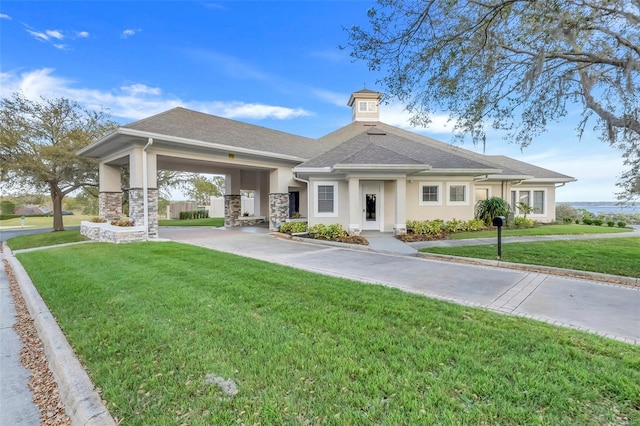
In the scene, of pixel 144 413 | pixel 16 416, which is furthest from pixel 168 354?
pixel 16 416

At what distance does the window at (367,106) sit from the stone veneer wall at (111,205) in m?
16.4

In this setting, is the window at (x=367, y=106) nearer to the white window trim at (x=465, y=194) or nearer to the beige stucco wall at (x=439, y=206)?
the beige stucco wall at (x=439, y=206)

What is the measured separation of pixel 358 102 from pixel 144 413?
22.7m

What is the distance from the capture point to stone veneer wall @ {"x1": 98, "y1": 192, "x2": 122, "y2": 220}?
553 inches

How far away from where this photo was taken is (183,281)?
5543 millimetres

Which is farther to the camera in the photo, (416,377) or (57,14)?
(57,14)

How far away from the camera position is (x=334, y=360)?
2.75 m

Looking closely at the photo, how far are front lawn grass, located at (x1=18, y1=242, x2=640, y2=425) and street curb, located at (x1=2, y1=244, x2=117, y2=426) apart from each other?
80mm

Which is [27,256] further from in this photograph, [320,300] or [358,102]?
[358,102]

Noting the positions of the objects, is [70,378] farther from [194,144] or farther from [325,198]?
[325,198]

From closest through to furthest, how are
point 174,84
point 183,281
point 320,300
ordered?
point 320,300 < point 183,281 < point 174,84

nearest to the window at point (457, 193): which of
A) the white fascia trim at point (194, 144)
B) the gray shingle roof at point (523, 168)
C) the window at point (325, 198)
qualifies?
the gray shingle roof at point (523, 168)

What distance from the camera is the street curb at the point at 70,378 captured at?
221cm

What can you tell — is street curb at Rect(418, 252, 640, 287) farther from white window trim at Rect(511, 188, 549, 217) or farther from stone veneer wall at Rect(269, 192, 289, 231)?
white window trim at Rect(511, 188, 549, 217)
